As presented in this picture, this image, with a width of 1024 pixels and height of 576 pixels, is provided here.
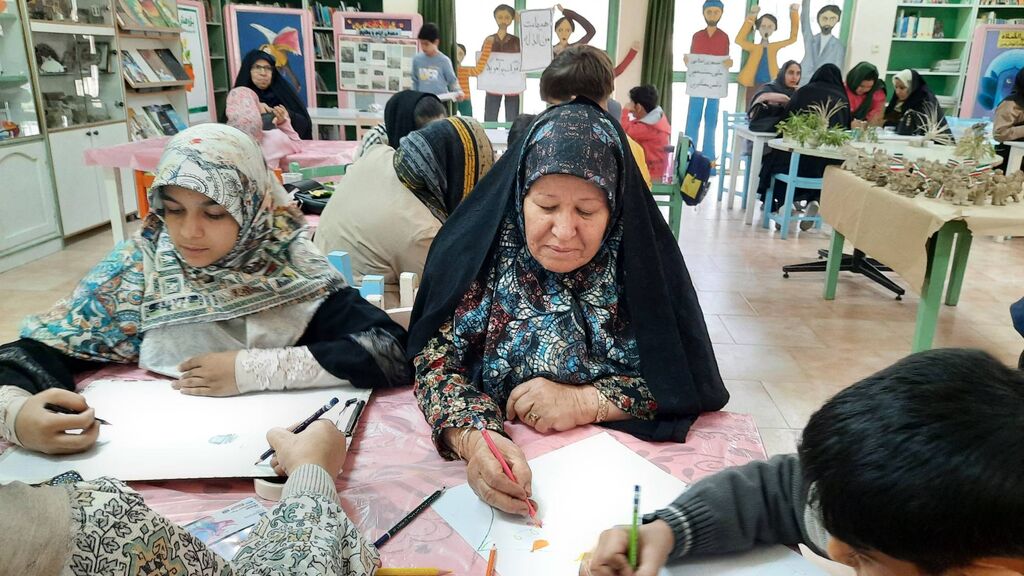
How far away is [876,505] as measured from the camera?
64 centimetres

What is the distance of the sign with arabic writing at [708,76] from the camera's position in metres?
5.30

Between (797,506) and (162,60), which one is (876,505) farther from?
(162,60)

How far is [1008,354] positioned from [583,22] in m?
5.67

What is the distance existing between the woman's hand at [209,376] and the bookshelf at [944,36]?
29.9 ft

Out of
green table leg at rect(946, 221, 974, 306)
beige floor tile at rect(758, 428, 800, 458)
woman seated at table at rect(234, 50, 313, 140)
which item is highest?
woman seated at table at rect(234, 50, 313, 140)

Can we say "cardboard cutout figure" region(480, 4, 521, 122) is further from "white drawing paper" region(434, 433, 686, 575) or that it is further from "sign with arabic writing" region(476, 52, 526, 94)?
"white drawing paper" region(434, 433, 686, 575)

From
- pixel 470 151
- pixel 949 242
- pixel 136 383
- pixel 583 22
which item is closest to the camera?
pixel 136 383

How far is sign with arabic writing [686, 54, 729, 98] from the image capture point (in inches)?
209

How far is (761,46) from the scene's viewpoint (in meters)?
8.06

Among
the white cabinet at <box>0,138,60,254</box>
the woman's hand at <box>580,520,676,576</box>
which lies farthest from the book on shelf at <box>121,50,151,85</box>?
the woman's hand at <box>580,520,676,576</box>

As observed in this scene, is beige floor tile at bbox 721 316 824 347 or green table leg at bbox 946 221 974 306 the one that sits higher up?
green table leg at bbox 946 221 974 306

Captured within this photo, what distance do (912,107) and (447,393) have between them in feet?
19.9

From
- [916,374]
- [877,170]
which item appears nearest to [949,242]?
[877,170]

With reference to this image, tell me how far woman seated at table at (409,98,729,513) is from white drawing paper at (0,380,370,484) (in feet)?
0.82
